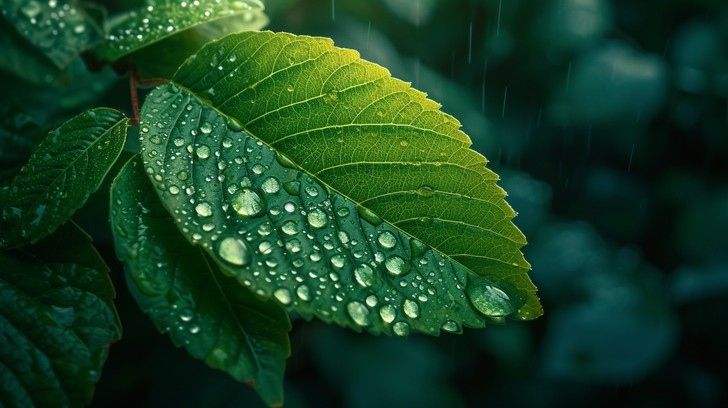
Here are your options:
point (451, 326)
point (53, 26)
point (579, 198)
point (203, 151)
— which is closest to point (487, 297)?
point (451, 326)

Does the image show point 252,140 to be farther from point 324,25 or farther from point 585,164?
point 585,164

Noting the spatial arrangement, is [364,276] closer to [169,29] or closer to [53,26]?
[169,29]

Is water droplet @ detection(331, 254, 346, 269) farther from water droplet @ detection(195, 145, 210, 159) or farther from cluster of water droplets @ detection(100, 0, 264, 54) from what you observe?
cluster of water droplets @ detection(100, 0, 264, 54)

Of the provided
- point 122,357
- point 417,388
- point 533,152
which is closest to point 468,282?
point 122,357

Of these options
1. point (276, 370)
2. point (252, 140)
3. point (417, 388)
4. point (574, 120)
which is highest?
point (252, 140)

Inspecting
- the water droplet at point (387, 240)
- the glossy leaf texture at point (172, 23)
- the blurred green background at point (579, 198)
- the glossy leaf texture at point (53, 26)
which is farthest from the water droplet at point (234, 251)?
the blurred green background at point (579, 198)

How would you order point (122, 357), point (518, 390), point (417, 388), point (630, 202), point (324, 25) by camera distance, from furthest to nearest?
point (630, 202) → point (518, 390) → point (417, 388) → point (324, 25) → point (122, 357)

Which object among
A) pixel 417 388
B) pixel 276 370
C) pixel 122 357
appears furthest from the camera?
pixel 417 388
